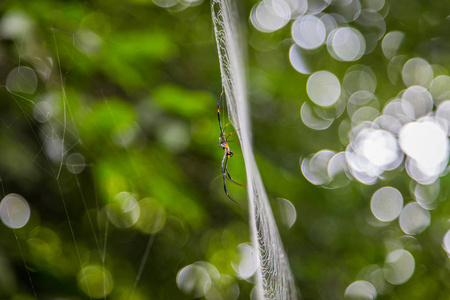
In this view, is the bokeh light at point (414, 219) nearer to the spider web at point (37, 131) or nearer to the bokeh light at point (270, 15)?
the bokeh light at point (270, 15)

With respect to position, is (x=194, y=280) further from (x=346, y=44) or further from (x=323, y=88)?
(x=346, y=44)

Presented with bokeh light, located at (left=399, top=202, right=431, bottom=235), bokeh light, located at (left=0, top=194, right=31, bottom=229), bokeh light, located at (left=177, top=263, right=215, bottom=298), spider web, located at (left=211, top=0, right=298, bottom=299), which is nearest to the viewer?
spider web, located at (left=211, top=0, right=298, bottom=299)

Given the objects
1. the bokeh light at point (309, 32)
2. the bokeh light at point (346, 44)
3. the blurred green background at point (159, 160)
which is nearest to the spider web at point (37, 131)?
the blurred green background at point (159, 160)

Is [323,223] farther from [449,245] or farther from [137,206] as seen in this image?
[137,206]

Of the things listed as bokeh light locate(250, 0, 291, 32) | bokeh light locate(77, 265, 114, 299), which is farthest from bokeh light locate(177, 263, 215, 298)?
bokeh light locate(250, 0, 291, 32)

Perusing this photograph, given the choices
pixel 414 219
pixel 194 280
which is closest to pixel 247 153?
pixel 194 280

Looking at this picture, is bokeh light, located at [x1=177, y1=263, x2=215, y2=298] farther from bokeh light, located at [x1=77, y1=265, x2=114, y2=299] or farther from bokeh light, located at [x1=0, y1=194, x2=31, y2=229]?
bokeh light, located at [x1=0, y1=194, x2=31, y2=229]

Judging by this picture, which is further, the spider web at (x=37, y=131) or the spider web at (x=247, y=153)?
the spider web at (x=37, y=131)

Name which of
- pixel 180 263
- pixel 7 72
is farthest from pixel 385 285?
pixel 7 72
